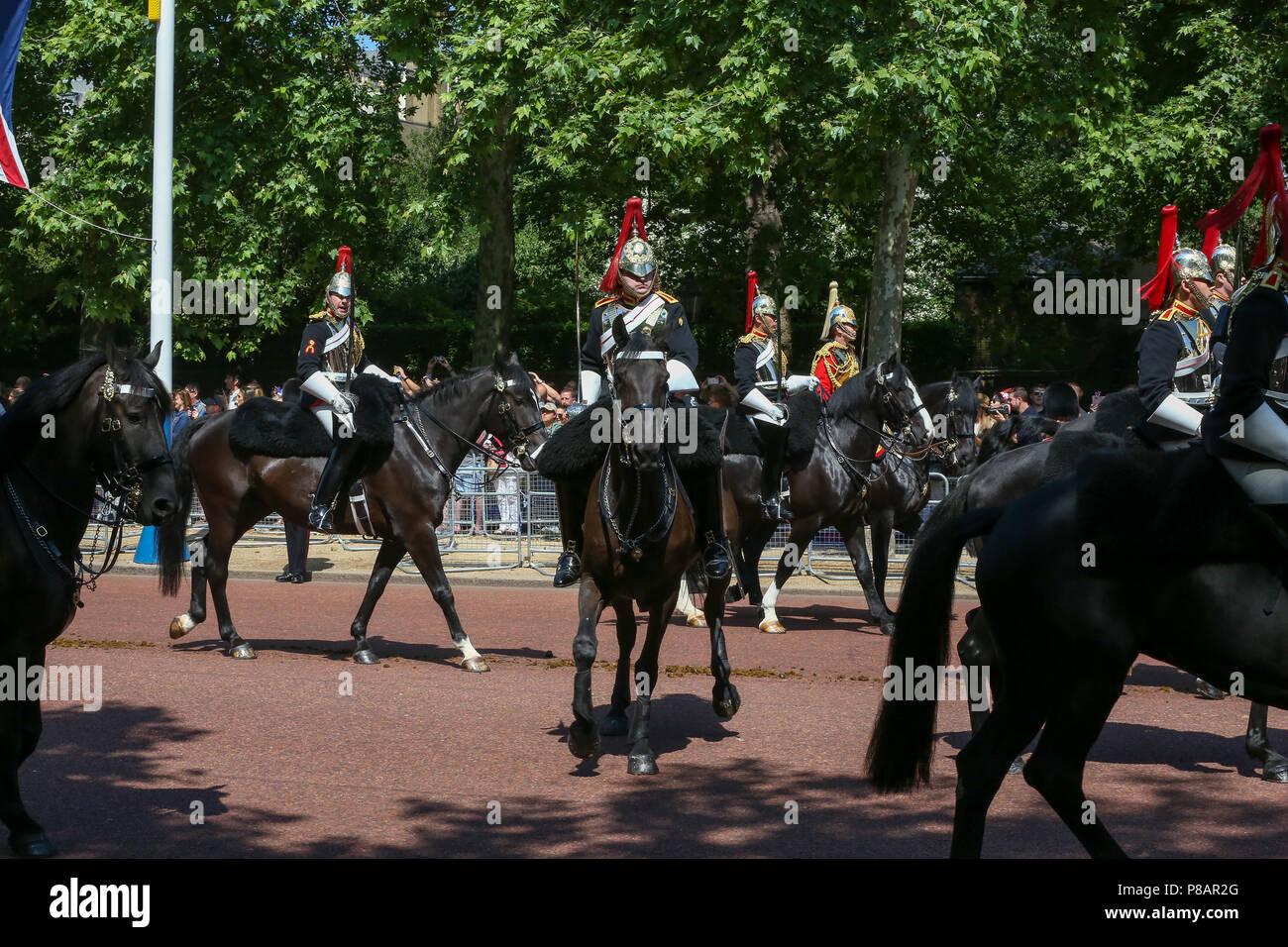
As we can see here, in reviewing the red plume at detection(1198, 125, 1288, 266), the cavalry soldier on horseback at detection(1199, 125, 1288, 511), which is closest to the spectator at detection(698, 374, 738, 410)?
the red plume at detection(1198, 125, 1288, 266)

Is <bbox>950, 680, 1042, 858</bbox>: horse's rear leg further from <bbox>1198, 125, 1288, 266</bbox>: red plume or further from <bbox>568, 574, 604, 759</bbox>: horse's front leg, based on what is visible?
<bbox>568, 574, 604, 759</bbox>: horse's front leg

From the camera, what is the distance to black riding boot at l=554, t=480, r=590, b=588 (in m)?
7.97

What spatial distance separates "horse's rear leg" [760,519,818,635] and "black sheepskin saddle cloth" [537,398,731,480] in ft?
16.5

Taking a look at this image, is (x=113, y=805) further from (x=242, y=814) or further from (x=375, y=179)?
(x=375, y=179)

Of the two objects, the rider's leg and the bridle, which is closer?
the bridle

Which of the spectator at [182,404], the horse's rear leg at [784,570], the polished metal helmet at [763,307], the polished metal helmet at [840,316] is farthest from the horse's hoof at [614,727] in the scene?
the spectator at [182,404]

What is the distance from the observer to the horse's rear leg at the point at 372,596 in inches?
433

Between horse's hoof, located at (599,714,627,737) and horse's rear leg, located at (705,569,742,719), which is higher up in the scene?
horse's rear leg, located at (705,569,742,719)

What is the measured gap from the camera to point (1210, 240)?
796cm

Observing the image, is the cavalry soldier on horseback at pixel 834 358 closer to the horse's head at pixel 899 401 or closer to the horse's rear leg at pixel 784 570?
the horse's head at pixel 899 401

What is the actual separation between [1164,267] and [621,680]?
4052 mm

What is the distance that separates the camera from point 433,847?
594cm

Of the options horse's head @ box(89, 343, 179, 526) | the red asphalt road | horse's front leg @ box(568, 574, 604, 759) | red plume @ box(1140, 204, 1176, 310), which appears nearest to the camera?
the red asphalt road
